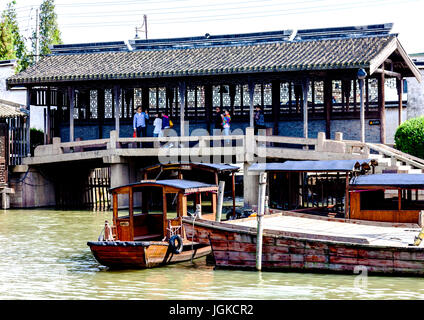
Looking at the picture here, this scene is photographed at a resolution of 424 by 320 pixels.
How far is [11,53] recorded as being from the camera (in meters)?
41.3

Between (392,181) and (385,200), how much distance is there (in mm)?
1313

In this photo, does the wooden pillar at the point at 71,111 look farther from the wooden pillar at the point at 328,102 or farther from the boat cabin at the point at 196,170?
the wooden pillar at the point at 328,102

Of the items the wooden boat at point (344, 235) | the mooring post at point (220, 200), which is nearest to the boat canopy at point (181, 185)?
the mooring post at point (220, 200)

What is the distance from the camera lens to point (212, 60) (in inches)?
1075

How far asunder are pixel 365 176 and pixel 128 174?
12.0 metres

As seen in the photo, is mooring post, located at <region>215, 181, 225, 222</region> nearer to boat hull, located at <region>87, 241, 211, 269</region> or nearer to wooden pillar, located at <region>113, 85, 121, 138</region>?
boat hull, located at <region>87, 241, 211, 269</region>

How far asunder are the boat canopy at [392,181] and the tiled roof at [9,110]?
1482cm

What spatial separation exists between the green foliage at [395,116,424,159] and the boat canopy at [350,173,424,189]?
27.8ft

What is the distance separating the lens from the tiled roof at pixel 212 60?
25.1 m

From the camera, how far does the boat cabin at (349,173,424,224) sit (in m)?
15.9

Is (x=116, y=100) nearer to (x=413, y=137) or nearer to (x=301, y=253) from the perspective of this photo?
(x=413, y=137)

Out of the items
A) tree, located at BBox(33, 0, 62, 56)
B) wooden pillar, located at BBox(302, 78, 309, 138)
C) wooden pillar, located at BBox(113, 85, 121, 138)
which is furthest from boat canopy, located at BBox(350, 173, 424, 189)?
tree, located at BBox(33, 0, 62, 56)

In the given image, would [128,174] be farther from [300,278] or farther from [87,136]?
[300,278]
